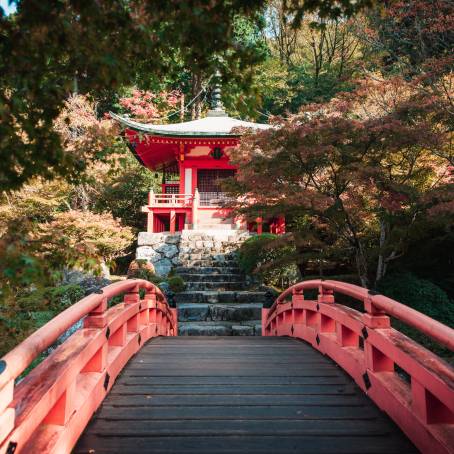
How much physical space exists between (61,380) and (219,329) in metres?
6.80

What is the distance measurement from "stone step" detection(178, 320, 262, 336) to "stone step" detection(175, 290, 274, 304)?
114 cm

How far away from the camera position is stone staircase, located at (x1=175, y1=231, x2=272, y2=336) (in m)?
8.82

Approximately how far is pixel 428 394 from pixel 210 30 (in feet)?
6.79

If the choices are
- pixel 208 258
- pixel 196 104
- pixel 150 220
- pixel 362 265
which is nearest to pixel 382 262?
pixel 362 265

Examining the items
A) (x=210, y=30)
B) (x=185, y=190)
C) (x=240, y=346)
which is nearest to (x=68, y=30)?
(x=210, y=30)

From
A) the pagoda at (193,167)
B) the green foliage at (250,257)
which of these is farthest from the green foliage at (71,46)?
the pagoda at (193,167)

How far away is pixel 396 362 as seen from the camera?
2.53 m

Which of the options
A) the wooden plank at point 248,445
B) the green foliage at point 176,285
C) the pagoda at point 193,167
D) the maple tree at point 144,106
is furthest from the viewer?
the maple tree at point 144,106

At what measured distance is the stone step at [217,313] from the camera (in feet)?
30.7

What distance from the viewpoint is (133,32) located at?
1666mm

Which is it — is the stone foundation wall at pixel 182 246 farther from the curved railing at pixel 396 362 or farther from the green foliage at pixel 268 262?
the curved railing at pixel 396 362

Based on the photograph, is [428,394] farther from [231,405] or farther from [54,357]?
[54,357]

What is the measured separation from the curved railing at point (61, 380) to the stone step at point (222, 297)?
626 cm

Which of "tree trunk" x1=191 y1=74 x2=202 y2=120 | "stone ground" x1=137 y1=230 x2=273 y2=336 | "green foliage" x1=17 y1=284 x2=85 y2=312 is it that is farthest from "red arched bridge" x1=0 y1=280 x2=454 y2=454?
"tree trunk" x1=191 y1=74 x2=202 y2=120
